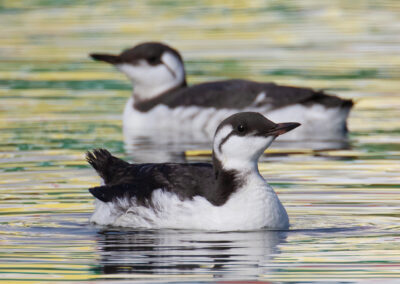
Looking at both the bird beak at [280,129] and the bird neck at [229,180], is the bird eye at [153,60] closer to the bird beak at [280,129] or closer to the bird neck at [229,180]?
the bird neck at [229,180]

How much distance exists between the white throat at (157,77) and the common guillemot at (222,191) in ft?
27.6

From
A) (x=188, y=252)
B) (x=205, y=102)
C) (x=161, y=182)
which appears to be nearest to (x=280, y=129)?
(x=161, y=182)

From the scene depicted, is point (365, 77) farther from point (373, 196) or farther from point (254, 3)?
point (254, 3)

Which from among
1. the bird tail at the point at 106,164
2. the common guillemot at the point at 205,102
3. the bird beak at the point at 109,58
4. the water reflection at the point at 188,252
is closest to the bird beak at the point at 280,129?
the water reflection at the point at 188,252

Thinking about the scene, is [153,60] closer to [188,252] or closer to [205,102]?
[205,102]

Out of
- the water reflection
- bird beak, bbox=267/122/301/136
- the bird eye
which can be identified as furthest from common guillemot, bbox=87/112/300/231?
the bird eye

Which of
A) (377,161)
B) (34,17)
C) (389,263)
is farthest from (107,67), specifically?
(389,263)

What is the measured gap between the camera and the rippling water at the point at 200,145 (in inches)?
405

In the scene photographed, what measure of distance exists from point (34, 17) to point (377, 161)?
68.8 ft

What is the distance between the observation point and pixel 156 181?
11.8 m

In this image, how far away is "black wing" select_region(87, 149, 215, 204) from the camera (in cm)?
1162

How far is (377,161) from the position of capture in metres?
15.6

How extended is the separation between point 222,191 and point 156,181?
64 cm

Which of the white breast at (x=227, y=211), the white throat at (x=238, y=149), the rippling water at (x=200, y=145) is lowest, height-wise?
the rippling water at (x=200, y=145)
